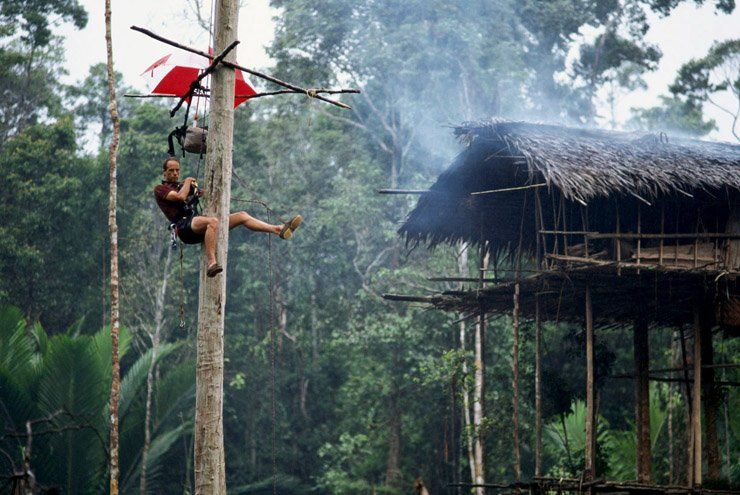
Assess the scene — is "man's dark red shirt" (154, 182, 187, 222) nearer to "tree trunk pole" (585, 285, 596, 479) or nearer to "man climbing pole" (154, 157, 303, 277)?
"man climbing pole" (154, 157, 303, 277)

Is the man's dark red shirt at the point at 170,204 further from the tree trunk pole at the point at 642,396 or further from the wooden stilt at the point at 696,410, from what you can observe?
the tree trunk pole at the point at 642,396

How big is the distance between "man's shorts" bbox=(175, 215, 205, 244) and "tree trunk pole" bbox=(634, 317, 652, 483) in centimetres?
914

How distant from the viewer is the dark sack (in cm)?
778

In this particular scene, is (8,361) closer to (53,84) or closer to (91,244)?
(91,244)

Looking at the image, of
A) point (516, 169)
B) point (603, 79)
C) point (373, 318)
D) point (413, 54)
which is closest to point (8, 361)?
point (516, 169)

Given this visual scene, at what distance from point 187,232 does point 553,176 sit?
620cm

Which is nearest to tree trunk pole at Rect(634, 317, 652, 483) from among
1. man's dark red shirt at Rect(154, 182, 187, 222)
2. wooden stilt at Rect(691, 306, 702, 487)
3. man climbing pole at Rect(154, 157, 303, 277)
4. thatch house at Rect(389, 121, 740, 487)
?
thatch house at Rect(389, 121, 740, 487)

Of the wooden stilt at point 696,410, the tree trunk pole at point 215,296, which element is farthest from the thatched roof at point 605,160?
the tree trunk pole at point 215,296

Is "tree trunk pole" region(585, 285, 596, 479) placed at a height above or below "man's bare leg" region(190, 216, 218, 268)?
below

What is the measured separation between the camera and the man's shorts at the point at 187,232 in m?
7.44

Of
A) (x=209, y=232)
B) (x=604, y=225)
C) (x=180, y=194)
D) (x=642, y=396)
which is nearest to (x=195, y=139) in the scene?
(x=180, y=194)

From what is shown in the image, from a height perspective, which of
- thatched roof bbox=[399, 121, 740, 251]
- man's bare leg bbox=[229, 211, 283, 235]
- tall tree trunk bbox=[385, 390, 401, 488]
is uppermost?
thatched roof bbox=[399, 121, 740, 251]

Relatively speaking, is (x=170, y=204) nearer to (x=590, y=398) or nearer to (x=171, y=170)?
(x=171, y=170)

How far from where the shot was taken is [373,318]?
24.5 metres
